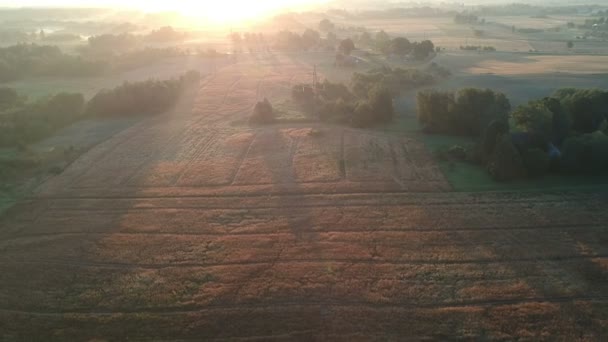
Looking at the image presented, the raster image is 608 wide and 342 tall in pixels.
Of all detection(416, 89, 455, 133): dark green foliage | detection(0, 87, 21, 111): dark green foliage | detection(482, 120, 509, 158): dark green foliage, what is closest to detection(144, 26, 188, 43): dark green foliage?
detection(0, 87, 21, 111): dark green foliage

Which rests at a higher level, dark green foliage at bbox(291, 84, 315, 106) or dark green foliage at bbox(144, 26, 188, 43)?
dark green foliage at bbox(144, 26, 188, 43)

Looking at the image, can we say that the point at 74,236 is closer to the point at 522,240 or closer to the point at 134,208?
the point at 134,208

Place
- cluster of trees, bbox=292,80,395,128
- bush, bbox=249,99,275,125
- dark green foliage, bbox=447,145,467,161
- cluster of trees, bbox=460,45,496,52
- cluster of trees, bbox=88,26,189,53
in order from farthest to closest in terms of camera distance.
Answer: cluster of trees, bbox=88,26,189,53 → cluster of trees, bbox=460,45,496,52 → bush, bbox=249,99,275,125 → cluster of trees, bbox=292,80,395,128 → dark green foliage, bbox=447,145,467,161

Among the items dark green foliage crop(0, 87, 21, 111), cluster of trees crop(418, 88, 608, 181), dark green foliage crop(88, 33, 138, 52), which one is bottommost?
cluster of trees crop(418, 88, 608, 181)

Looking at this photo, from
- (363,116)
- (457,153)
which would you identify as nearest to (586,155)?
(457,153)

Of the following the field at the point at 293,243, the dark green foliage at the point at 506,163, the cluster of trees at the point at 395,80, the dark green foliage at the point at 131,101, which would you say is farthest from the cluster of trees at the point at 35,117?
the dark green foliage at the point at 506,163

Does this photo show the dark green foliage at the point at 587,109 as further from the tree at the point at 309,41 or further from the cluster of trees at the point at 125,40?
the cluster of trees at the point at 125,40

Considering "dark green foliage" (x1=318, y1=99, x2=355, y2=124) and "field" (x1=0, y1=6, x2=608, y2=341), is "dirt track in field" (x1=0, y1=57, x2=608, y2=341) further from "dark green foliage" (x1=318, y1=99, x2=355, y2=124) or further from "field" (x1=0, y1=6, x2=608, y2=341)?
"dark green foliage" (x1=318, y1=99, x2=355, y2=124)

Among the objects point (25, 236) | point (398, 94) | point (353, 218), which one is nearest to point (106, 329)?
point (25, 236)
